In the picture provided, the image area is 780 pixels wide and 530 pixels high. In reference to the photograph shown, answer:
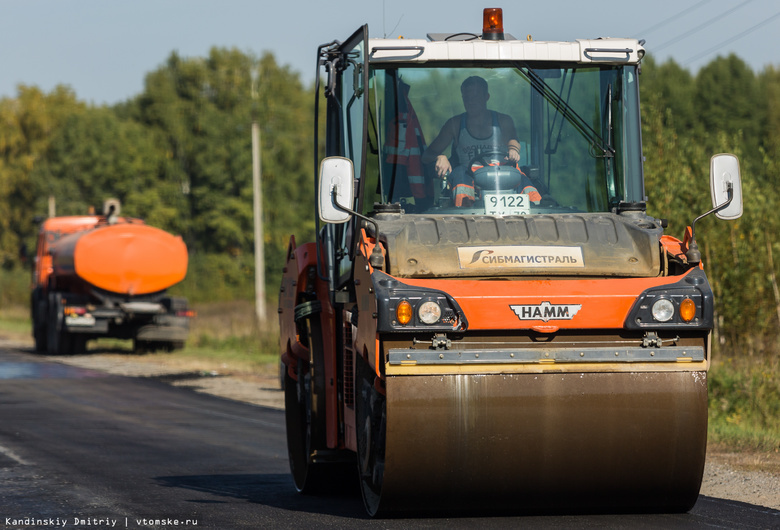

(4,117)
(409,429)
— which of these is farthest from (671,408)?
(4,117)

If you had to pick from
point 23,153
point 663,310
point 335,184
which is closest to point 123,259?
point 335,184

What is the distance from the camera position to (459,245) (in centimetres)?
669

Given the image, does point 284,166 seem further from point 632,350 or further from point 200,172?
point 632,350

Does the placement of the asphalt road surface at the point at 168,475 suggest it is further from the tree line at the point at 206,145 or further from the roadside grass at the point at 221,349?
the tree line at the point at 206,145

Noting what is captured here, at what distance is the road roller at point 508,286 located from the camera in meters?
6.26

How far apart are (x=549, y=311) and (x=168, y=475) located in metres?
4.95

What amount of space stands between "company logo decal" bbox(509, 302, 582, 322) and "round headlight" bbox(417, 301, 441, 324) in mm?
439

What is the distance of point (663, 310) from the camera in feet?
20.7

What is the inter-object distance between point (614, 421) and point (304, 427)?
3.40 metres

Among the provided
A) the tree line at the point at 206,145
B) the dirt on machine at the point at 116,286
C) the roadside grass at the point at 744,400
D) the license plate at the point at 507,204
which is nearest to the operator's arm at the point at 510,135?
the license plate at the point at 507,204

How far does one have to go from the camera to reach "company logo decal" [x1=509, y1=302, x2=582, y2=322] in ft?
20.6

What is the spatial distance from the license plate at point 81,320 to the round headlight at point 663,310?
74.9ft

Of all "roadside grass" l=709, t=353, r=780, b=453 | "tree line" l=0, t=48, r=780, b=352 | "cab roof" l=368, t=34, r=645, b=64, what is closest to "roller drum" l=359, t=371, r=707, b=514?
"cab roof" l=368, t=34, r=645, b=64

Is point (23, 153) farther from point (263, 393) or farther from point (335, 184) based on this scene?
point (335, 184)
